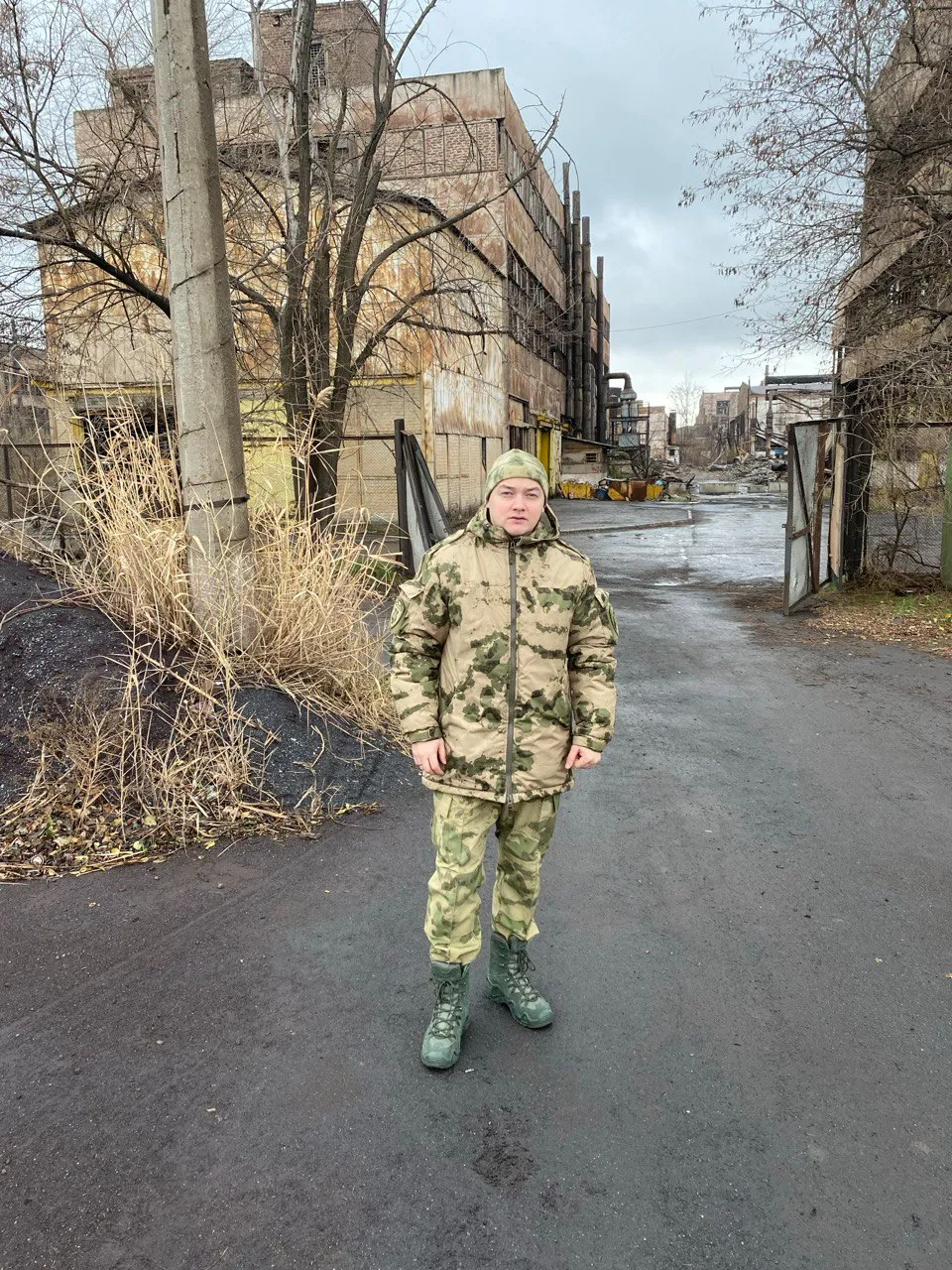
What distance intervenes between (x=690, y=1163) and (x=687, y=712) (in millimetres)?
4243

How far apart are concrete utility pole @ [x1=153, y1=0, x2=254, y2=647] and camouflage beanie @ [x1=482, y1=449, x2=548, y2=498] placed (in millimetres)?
2640

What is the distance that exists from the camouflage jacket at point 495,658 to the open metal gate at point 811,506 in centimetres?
736

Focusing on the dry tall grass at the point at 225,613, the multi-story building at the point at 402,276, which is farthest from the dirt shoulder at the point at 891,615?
the dry tall grass at the point at 225,613

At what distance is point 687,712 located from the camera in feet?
Result: 20.4

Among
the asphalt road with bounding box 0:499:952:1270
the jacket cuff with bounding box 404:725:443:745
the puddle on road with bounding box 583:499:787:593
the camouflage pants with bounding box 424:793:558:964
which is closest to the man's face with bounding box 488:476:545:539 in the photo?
the jacket cuff with bounding box 404:725:443:745

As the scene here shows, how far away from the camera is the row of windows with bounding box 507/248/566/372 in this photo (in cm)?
1074

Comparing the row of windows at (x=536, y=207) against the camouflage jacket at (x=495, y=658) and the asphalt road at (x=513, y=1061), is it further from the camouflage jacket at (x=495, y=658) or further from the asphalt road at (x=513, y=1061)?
the camouflage jacket at (x=495, y=658)

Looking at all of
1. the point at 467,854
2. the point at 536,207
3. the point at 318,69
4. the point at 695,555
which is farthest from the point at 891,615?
the point at 536,207

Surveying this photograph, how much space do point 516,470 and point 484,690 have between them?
64 cm

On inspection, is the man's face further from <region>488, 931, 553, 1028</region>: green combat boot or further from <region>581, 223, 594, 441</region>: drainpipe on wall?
<region>581, 223, 594, 441</region>: drainpipe on wall

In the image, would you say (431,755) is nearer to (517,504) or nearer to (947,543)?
(517,504)

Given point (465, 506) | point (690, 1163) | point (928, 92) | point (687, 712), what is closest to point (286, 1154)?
point (690, 1163)

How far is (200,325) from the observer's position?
189 inches

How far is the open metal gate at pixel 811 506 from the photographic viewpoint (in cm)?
957
